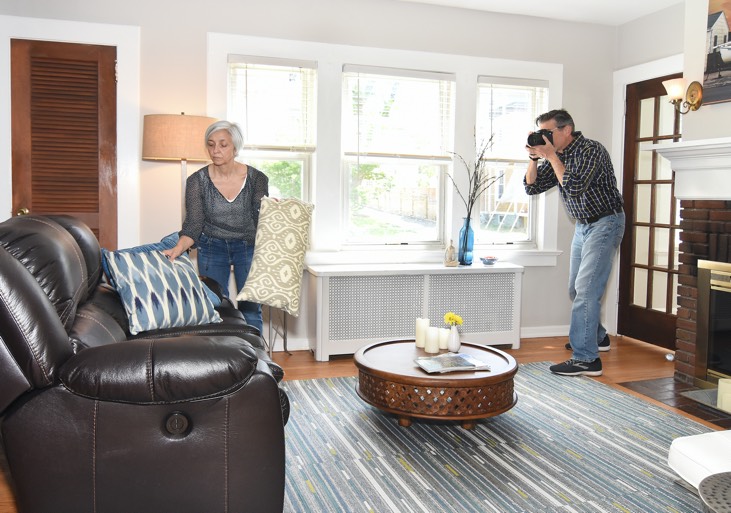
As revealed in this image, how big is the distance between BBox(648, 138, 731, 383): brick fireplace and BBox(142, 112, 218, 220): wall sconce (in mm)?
2695

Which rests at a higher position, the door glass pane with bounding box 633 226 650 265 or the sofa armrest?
the door glass pane with bounding box 633 226 650 265

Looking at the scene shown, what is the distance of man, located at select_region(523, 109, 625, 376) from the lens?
414cm

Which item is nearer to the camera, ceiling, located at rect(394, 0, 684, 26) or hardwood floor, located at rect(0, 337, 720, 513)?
hardwood floor, located at rect(0, 337, 720, 513)

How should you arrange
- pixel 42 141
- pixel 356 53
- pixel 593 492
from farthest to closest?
pixel 356 53
pixel 42 141
pixel 593 492

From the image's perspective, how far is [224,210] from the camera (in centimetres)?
374

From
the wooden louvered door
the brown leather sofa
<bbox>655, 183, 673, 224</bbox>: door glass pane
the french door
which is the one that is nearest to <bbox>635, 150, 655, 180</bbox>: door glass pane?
the french door

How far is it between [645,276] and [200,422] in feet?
14.0

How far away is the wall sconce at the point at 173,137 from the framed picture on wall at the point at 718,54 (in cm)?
291

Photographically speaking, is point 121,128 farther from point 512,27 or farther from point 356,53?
point 512,27

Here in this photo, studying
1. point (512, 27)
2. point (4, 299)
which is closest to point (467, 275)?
point (512, 27)

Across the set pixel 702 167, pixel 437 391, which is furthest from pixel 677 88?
pixel 437 391

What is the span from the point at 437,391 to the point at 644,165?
3186mm

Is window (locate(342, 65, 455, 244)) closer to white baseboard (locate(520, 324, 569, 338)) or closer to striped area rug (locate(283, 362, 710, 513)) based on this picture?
white baseboard (locate(520, 324, 569, 338))

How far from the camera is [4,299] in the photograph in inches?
65.0
